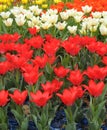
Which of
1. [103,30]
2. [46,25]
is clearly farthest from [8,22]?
[103,30]

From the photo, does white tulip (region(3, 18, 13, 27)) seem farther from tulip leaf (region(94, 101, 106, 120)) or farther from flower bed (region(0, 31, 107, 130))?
tulip leaf (region(94, 101, 106, 120))

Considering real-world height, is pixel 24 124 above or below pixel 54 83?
below

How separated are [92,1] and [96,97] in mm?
3764

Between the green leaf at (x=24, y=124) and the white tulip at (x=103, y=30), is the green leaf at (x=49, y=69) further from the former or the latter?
the white tulip at (x=103, y=30)

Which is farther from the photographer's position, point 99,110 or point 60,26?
point 60,26

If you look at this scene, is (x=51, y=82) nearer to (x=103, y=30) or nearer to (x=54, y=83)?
(x=54, y=83)

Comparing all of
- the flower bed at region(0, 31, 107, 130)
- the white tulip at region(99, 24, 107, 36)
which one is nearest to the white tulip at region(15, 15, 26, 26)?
the flower bed at region(0, 31, 107, 130)

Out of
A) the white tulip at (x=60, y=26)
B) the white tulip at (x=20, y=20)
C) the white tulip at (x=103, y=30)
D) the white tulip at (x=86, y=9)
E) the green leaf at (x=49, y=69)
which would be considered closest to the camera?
the green leaf at (x=49, y=69)

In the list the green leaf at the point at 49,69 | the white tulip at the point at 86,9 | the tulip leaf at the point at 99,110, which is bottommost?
the tulip leaf at the point at 99,110

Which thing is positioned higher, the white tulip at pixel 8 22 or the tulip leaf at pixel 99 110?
the white tulip at pixel 8 22

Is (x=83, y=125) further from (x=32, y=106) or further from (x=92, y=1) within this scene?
(x=92, y=1)

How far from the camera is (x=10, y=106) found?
323cm

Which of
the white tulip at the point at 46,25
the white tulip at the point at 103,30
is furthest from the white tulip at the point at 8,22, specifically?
the white tulip at the point at 103,30

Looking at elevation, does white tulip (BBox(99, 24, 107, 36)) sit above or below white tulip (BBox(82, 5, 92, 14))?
below
